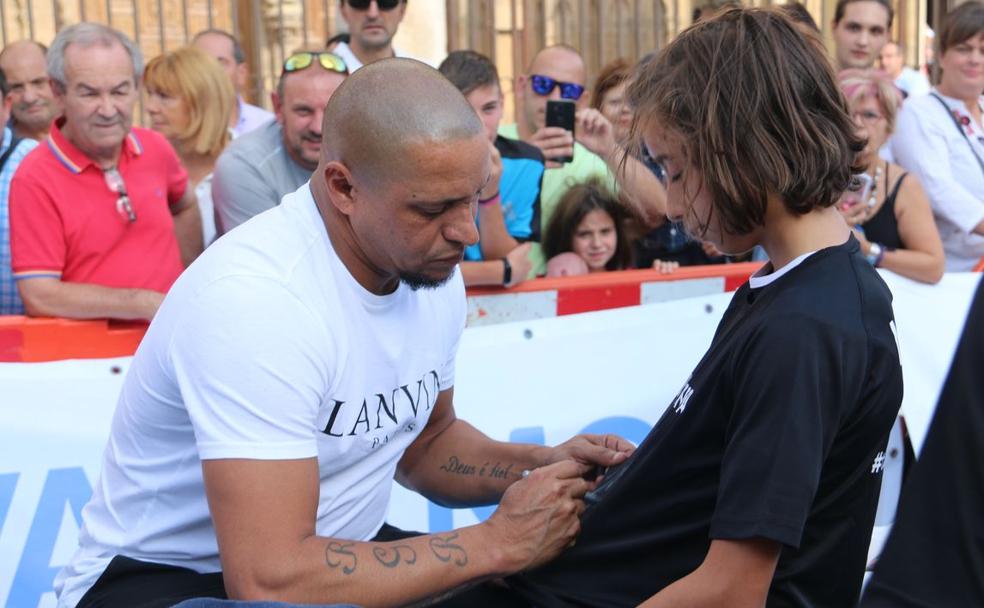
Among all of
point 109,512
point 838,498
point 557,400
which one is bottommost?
point 557,400

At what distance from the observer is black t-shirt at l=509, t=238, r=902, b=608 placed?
191cm

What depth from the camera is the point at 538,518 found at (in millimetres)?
2465

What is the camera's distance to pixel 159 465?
245 cm

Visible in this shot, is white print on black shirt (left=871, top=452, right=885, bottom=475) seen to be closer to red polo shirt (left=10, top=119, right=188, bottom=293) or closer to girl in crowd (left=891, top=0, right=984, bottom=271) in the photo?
red polo shirt (left=10, top=119, right=188, bottom=293)

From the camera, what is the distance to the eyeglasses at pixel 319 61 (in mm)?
4741

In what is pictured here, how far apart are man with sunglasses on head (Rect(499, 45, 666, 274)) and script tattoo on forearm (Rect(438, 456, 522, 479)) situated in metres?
2.43

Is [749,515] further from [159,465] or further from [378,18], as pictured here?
[378,18]

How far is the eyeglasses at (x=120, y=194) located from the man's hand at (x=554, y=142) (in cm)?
176

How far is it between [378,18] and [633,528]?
375cm

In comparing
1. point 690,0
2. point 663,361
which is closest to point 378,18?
point 663,361

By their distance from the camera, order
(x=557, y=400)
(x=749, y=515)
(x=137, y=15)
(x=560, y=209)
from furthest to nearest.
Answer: (x=137, y=15)
(x=560, y=209)
(x=557, y=400)
(x=749, y=515)

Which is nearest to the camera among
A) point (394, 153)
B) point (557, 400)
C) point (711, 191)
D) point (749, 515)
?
point (749, 515)

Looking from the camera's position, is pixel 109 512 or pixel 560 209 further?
pixel 560 209

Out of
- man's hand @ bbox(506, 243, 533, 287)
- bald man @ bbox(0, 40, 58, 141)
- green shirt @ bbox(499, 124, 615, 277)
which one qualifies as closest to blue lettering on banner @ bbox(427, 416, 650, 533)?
man's hand @ bbox(506, 243, 533, 287)
